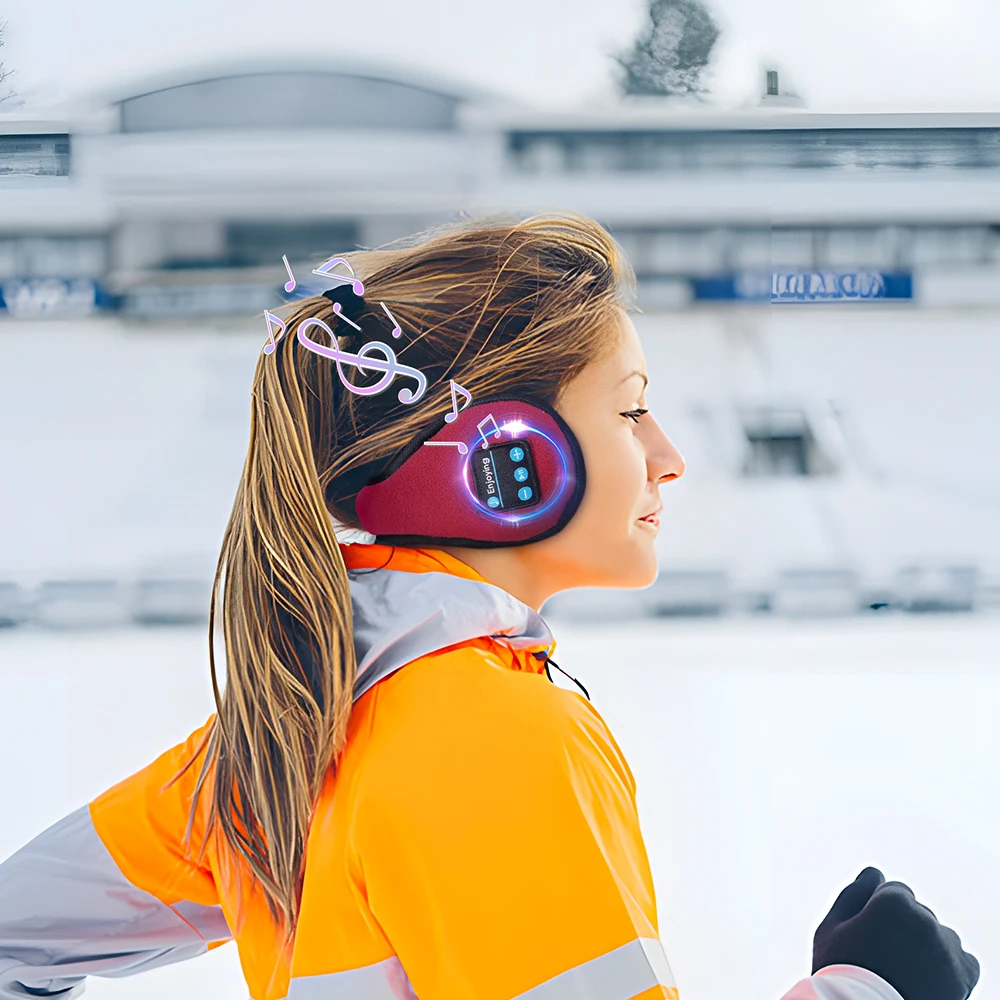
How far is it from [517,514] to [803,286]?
4.79 feet

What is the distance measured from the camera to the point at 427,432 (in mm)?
697

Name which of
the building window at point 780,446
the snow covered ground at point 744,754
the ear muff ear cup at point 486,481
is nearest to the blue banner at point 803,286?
the building window at point 780,446

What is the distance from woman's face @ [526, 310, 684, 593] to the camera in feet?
2.37

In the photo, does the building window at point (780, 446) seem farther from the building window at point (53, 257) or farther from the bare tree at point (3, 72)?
the bare tree at point (3, 72)

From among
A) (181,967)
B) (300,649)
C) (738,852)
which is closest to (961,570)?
(738,852)

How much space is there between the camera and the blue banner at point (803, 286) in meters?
1.93

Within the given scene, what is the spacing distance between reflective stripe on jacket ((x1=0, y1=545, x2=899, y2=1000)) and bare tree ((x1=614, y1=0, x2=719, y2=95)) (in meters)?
1.39

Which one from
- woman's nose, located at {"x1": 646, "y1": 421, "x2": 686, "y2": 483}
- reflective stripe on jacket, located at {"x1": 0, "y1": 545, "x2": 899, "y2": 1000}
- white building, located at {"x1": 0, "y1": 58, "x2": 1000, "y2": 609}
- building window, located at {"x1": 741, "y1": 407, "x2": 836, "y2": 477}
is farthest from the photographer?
building window, located at {"x1": 741, "y1": 407, "x2": 836, "y2": 477}

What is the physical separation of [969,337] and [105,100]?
5.53 feet

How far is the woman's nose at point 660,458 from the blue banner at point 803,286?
4.00 feet

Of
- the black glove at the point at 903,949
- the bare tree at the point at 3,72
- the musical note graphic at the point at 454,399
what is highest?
the bare tree at the point at 3,72

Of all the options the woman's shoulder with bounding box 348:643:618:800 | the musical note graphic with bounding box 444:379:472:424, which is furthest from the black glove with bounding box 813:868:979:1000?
the musical note graphic with bounding box 444:379:472:424

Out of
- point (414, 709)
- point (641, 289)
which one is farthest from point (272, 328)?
point (641, 289)

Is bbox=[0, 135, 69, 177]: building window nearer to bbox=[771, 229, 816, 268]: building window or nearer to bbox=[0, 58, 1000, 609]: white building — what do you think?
bbox=[0, 58, 1000, 609]: white building
